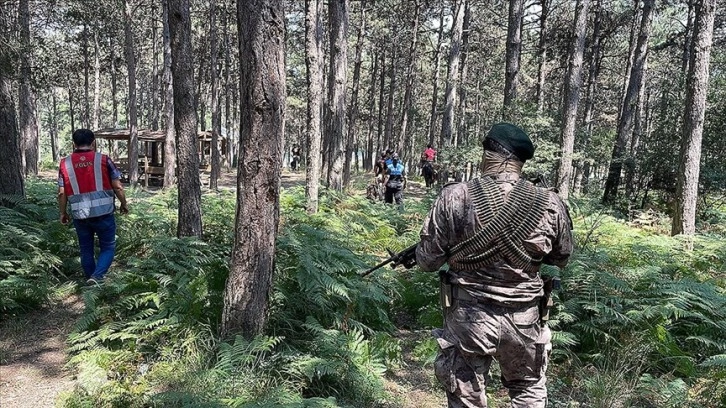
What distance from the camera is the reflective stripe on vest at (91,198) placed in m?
5.08

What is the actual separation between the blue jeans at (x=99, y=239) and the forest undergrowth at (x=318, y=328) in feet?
1.12

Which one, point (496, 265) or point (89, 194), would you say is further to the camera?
point (89, 194)

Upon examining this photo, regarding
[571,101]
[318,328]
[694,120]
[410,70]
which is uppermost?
[410,70]

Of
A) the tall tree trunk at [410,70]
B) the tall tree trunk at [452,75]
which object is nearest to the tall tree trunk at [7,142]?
the tall tree trunk at [452,75]

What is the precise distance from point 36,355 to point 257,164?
2.61 m

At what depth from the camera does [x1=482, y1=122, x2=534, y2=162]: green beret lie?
276cm

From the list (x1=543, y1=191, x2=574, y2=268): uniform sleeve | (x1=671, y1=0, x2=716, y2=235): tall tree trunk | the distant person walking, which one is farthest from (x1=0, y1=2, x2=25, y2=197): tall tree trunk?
(x1=671, y1=0, x2=716, y2=235): tall tree trunk

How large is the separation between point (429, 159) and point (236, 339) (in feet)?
54.7

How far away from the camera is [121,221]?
7137mm

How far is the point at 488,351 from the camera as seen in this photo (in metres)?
2.62

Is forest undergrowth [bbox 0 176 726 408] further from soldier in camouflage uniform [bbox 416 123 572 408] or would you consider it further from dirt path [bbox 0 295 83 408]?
soldier in camouflage uniform [bbox 416 123 572 408]

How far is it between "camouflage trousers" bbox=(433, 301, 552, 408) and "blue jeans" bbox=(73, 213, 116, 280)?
13.7 feet

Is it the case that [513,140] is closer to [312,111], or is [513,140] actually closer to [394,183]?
[312,111]

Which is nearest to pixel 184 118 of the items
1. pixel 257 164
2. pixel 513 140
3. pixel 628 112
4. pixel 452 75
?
pixel 257 164
